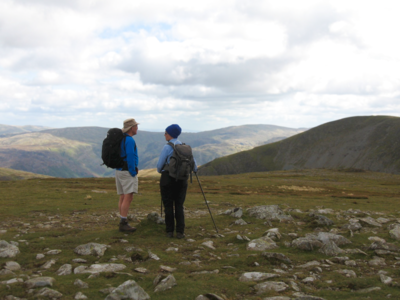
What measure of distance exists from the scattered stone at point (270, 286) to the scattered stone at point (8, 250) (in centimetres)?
756

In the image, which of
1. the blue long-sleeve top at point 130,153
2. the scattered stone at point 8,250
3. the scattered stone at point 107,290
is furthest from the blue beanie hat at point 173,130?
the scattered stone at point 107,290

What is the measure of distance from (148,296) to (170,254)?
370cm

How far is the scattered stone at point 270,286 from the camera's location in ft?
21.8

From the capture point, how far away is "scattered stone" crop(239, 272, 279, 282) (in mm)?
7375

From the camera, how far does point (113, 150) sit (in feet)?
40.1

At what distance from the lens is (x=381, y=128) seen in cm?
19100

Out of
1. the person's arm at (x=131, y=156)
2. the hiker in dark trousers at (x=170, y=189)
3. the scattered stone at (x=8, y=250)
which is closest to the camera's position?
the scattered stone at (x=8, y=250)

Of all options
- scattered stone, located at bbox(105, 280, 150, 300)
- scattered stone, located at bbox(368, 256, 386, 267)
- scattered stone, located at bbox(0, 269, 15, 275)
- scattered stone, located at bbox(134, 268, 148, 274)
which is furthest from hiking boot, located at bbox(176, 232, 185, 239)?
scattered stone, located at bbox(368, 256, 386, 267)

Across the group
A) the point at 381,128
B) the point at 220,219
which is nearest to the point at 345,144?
the point at 381,128

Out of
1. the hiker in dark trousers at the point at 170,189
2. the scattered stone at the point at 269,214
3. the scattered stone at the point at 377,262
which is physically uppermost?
the hiker in dark trousers at the point at 170,189

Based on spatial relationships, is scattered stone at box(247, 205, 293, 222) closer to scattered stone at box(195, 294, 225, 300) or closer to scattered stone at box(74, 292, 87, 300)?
scattered stone at box(195, 294, 225, 300)

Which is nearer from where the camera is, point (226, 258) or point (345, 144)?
point (226, 258)

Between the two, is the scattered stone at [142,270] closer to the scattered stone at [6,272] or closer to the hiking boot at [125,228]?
the scattered stone at [6,272]

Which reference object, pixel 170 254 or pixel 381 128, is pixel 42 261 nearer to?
pixel 170 254
